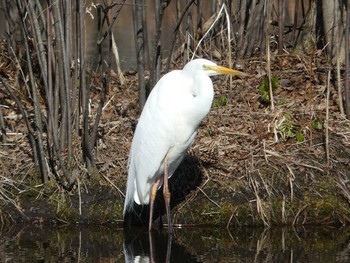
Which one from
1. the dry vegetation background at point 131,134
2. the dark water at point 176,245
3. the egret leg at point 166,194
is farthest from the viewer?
the dry vegetation background at point 131,134

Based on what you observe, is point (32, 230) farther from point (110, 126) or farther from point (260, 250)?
point (260, 250)

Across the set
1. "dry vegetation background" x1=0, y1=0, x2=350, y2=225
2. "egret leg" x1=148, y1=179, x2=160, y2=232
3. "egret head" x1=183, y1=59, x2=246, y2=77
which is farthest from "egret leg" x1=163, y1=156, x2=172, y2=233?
"egret head" x1=183, y1=59, x2=246, y2=77

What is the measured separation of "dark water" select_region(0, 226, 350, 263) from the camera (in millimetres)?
6664

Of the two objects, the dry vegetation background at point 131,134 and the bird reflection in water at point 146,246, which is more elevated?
the dry vegetation background at point 131,134

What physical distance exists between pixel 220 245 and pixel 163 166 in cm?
91

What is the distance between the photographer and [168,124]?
24.0ft

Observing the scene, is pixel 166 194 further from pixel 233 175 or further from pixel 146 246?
pixel 233 175

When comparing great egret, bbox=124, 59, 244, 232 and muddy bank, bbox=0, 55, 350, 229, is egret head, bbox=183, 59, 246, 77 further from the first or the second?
muddy bank, bbox=0, 55, 350, 229

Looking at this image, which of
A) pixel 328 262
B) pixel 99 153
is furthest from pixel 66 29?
pixel 328 262

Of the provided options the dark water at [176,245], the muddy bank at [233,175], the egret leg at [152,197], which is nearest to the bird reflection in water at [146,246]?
the dark water at [176,245]

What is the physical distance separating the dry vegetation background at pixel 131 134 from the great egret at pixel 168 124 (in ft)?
1.55

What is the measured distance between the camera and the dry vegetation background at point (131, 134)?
25.4 feet

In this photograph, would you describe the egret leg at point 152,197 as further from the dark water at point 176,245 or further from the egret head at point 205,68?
the egret head at point 205,68

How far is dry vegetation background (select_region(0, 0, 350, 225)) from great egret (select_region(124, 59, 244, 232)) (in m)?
0.47
